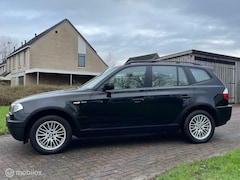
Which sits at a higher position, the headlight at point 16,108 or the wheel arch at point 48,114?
the headlight at point 16,108

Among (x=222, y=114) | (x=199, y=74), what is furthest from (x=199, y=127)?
(x=199, y=74)

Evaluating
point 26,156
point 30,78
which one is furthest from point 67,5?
point 30,78

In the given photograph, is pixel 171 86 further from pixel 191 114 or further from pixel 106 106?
pixel 106 106

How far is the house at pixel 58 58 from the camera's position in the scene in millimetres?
29647

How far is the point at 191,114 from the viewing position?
20.8ft

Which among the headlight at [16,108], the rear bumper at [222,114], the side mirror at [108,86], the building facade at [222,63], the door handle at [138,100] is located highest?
the building facade at [222,63]

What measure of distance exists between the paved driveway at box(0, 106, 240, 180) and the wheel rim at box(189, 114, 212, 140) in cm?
25

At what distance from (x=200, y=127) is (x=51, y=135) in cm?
332

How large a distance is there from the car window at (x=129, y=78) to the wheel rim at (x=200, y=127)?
149cm

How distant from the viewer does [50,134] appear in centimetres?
552

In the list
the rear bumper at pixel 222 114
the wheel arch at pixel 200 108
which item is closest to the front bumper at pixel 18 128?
the wheel arch at pixel 200 108

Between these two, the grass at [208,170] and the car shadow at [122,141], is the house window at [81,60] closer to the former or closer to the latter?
the car shadow at [122,141]

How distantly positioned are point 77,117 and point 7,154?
1.58 m

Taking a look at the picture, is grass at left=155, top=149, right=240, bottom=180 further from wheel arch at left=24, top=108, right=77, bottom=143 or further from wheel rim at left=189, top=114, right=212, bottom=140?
wheel arch at left=24, top=108, right=77, bottom=143
